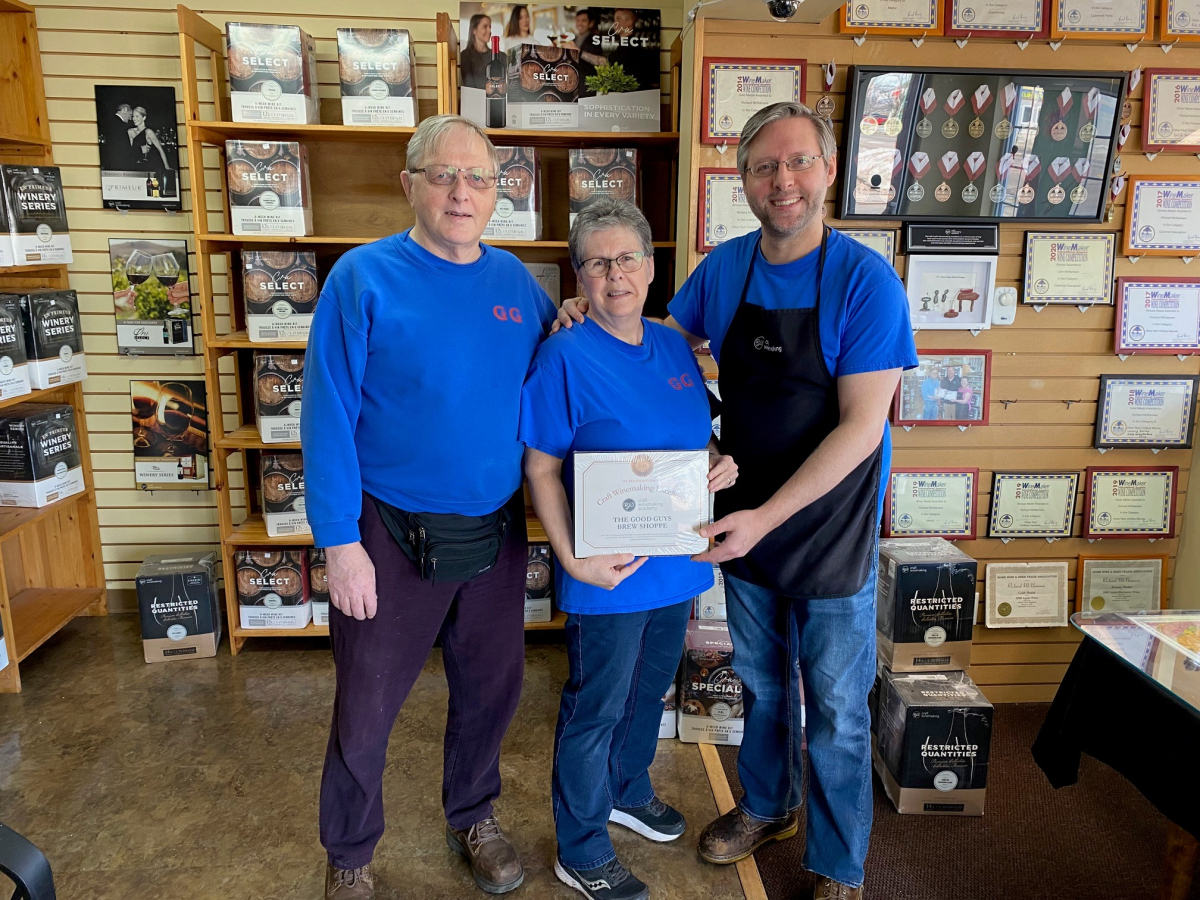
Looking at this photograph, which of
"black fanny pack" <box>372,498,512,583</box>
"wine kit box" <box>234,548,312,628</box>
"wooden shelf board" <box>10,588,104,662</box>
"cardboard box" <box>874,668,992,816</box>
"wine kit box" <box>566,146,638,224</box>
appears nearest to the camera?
"black fanny pack" <box>372,498,512,583</box>

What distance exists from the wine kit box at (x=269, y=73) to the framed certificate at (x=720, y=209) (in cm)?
158

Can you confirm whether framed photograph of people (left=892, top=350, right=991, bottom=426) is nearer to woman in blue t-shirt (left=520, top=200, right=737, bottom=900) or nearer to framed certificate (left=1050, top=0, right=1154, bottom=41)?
framed certificate (left=1050, top=0, right=1154, bottom=41)

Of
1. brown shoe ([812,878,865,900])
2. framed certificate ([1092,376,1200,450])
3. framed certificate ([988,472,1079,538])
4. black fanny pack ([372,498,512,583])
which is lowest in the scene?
brown shoe ([812,878,865,900])

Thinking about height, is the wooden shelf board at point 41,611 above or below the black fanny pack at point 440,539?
below

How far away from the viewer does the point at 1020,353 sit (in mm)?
2912

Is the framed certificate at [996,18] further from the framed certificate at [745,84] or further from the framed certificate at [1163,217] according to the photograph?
the framed certificate at [1163,217]

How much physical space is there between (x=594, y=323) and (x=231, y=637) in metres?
2.51

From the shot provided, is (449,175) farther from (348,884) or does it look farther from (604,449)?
(348,884)

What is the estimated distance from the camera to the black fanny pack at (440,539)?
183 centimetres

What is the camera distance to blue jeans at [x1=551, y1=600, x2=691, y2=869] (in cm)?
185

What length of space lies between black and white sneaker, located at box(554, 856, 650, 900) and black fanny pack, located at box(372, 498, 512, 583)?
809 mm

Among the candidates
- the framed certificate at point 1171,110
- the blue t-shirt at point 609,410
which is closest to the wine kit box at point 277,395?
the blue t-shirt at point 609,410

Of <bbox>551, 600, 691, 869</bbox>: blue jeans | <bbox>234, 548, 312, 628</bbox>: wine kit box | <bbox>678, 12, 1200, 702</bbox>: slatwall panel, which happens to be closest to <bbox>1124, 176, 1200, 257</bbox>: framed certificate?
<bbox>678, 12, 1200, 702</bbox>: slatwall panel

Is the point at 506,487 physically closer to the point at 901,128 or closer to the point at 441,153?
the point at 441,153
